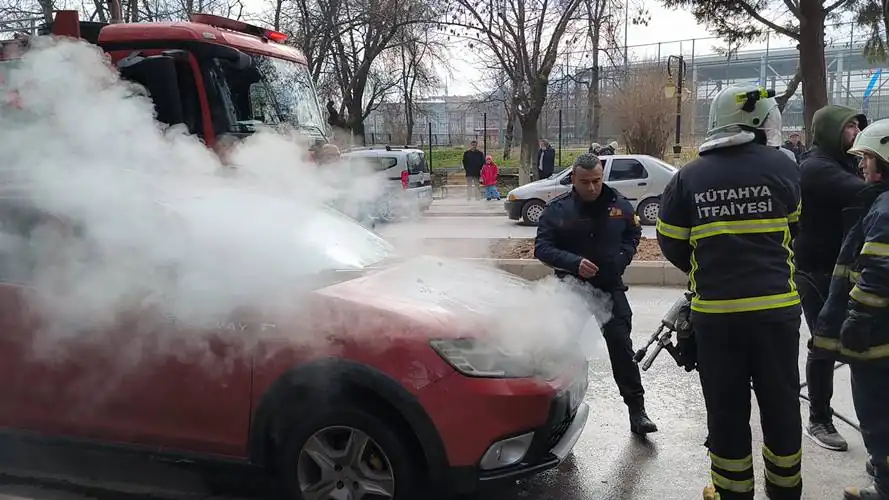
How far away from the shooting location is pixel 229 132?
6004 millimetres

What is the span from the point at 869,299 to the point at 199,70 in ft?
17.7

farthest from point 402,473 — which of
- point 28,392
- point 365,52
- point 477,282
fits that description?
point 365,52

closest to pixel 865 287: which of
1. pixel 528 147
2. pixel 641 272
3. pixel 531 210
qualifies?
pixel 641 272

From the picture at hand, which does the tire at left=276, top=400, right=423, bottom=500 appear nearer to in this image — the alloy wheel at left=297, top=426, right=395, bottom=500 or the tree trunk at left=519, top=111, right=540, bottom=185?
the alloy wheel at left=297, top=426, right=395, bottom=500

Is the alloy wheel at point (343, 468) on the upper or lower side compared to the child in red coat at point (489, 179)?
lower

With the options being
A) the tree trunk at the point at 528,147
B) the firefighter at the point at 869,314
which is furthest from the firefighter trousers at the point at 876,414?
the tree trunk at the point at 528,147

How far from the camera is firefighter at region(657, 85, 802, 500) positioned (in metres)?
2.77

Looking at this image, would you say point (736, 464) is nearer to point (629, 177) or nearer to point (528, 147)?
point (629, 177)

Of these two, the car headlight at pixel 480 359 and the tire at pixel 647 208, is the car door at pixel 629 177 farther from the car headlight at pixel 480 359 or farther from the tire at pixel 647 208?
the car headlight at pixel 480 359

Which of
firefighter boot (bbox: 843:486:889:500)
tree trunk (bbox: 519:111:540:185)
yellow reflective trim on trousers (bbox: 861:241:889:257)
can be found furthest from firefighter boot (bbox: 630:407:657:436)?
tree trunk (bbox: 519:111:540:185)

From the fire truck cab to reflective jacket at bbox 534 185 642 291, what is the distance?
10.4 feet

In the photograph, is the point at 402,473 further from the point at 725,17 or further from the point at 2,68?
the point at 725,17

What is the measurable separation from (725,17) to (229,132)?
1025 centimetres

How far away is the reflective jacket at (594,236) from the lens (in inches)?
159
